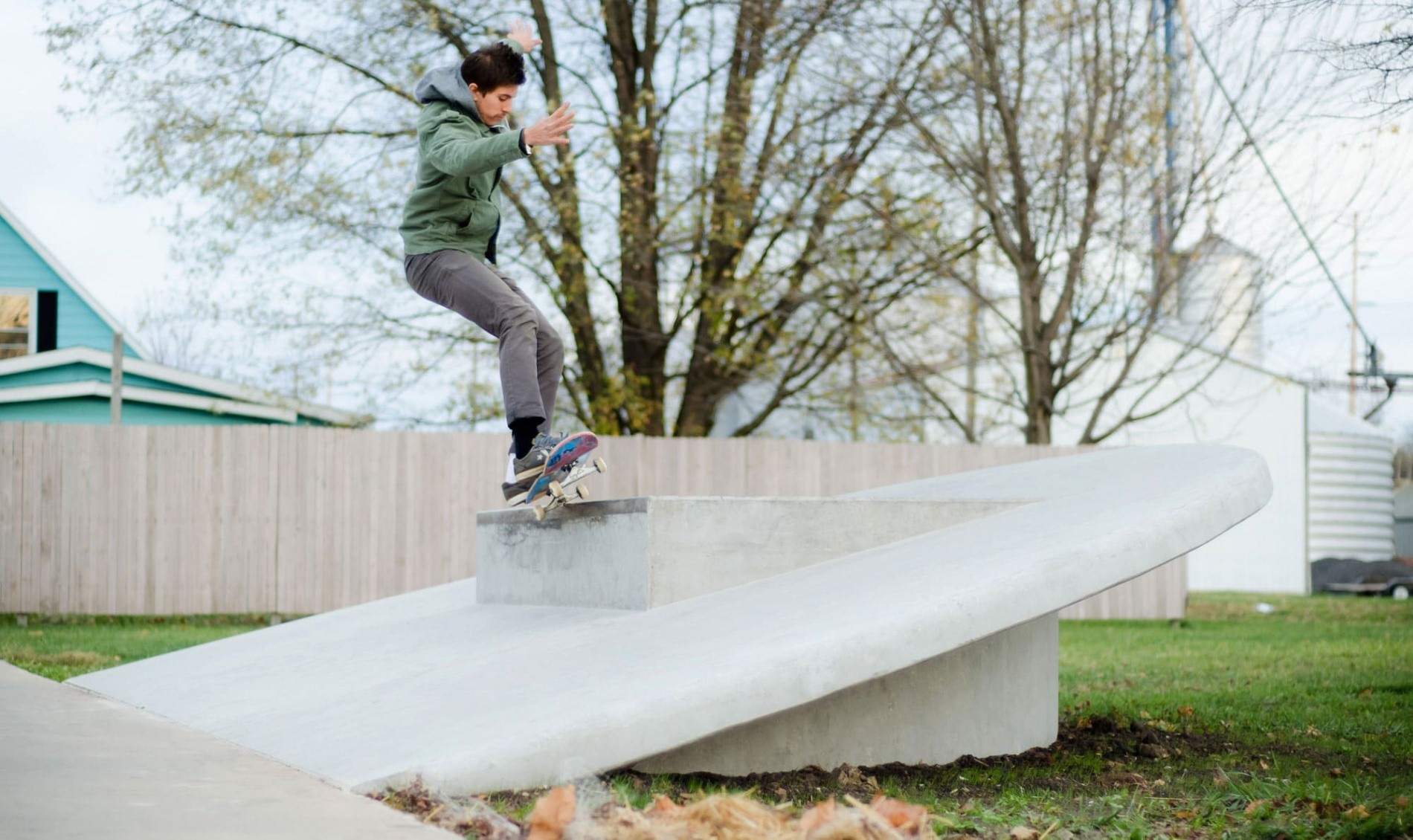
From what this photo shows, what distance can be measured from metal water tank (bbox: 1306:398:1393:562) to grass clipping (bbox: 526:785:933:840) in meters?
27.8

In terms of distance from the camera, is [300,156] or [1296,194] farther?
[300,156]

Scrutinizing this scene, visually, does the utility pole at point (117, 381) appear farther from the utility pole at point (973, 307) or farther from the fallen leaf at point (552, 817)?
the fallen leaf at point (552, 817)

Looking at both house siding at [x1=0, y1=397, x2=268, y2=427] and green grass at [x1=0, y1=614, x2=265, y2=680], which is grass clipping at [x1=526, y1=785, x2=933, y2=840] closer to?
green grass at [x1=0, y1=614, x2=265, y2=680]

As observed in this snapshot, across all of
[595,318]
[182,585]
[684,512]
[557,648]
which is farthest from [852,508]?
[595,318]

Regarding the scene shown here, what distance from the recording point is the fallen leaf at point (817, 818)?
306 cm

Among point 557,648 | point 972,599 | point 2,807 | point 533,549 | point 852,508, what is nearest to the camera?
point 2,807

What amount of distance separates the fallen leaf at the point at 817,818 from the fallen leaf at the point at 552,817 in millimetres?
553

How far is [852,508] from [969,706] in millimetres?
1028

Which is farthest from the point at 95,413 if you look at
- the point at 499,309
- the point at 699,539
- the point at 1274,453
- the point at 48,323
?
the point at 1274,453

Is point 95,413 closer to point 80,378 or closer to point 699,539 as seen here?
point 80,378

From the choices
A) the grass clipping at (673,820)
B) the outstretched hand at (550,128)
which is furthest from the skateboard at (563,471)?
the grass clipping at (673,820)

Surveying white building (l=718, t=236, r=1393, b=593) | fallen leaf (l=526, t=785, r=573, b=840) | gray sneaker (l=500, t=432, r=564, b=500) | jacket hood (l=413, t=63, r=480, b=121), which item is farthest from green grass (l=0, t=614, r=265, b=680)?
white building (l=718, t=236, r=1393, b=593)

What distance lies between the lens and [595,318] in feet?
54.6

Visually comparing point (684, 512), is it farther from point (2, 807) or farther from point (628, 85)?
point (628, 85)
